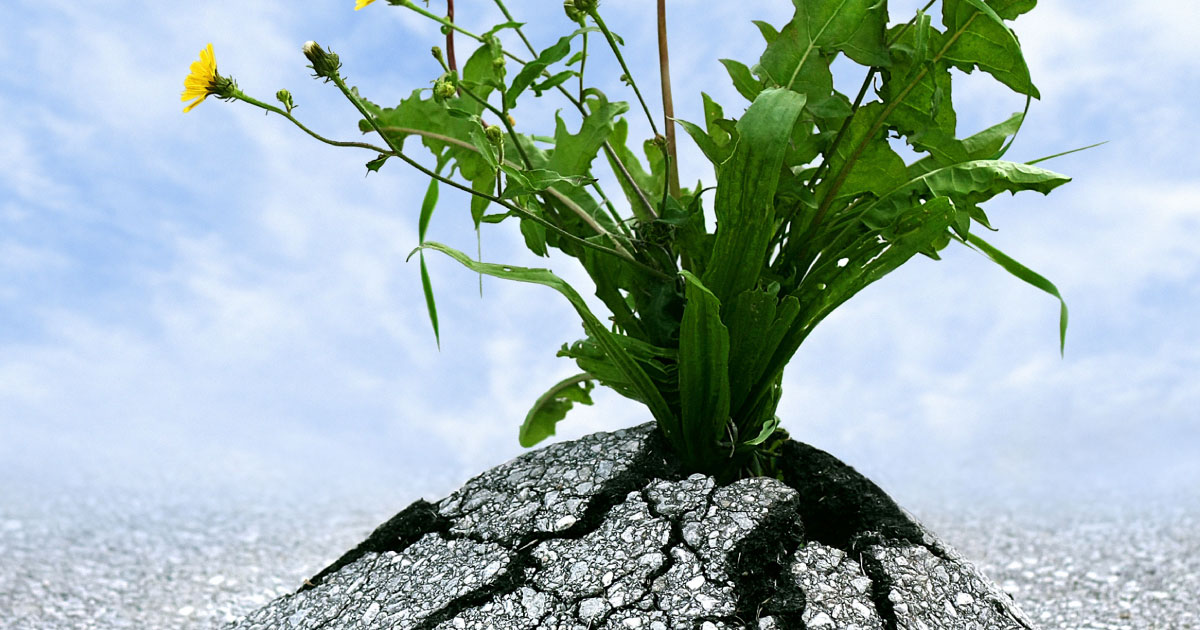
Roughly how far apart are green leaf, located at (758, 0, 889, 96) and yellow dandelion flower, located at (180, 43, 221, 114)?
2.82 ft

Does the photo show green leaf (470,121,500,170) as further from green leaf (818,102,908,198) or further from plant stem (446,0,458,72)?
green leaf (818,102,908,198)

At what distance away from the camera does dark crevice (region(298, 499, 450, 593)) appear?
1.78 meters

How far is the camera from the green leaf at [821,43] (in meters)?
1.51

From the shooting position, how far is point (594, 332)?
1.54 m

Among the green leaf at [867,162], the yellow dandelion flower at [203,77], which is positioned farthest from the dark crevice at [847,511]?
the yellow dandelion flower at [203,77]

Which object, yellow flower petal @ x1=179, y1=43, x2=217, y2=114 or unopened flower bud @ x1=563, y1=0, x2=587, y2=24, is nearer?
yellow flower petal @ x1=179, y1=43, x2=217, y2=114

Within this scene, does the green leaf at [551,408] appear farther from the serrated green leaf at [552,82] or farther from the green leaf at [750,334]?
the serrated green leaf at [552,82]

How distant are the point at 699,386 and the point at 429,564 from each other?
59cm

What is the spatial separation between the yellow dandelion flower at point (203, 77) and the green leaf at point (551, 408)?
0.97 m

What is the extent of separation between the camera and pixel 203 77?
1.29 metres

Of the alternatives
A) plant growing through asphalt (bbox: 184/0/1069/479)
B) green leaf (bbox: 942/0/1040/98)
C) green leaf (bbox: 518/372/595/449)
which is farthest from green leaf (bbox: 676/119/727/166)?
green leaf (bbox: 518/372/595/449)

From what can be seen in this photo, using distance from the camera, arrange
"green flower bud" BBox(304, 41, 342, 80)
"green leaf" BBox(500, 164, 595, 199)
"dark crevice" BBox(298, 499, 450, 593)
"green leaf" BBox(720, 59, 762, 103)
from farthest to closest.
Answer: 1. "dark crevice" BBox(298, 499, 450, 593)
2. "green leaf" BBox(720, 59, 762, 103)
3. "green leaf" BBox(500, 164, 595, 199)
4. "green flower bud" BBox(304, 41, 342, 80)

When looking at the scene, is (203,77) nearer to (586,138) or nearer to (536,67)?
(536,67)

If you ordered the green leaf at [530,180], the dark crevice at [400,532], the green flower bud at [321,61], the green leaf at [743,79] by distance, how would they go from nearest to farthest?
the green flower bud at [321,61], the green leaf at [530,180], the green leaf at [743,79], the dark crevice at [400,532]
